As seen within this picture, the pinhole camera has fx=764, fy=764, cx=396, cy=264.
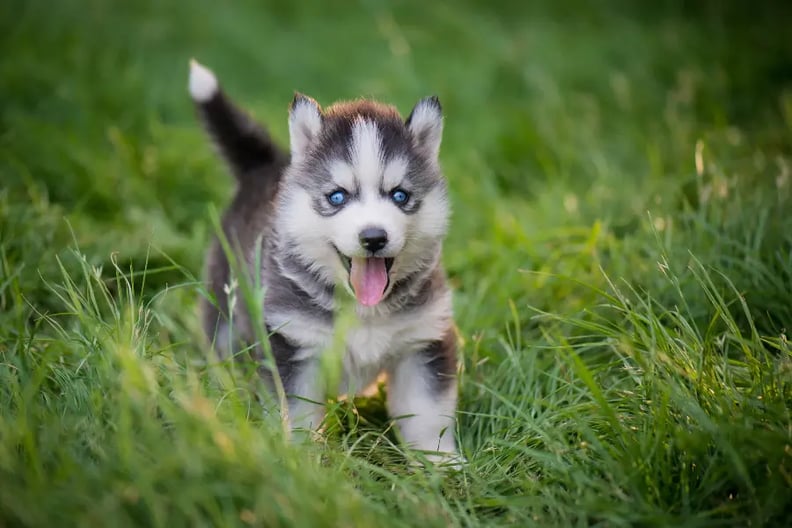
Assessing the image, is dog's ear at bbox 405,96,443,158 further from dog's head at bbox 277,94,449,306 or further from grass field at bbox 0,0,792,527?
grass field at bbox 0,0,792,527

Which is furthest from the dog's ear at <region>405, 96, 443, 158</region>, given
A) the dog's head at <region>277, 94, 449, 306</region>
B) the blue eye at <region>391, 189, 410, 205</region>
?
the blue eye at <region>391, 189, 410, 205</region>

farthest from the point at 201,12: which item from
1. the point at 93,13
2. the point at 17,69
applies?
the point at 17,69

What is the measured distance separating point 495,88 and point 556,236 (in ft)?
10.7

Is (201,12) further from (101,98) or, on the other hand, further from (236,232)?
(236,232)

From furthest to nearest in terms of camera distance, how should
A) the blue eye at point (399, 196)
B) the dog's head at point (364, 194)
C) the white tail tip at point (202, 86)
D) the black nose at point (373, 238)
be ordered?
the white tail tip at point (202, 86), the blue eye at point (399, 196), the dog's head at point (364, 194), the black nose at point (373, 238)

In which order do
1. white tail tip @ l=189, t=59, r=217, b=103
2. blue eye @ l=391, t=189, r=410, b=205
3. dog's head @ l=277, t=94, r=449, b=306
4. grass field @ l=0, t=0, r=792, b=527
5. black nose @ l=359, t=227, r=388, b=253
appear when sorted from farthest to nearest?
white tail tip @ l=189, t=59, r=217, b=103 < blue eye @ l=391, t=189, r=410, b=205 < dog's head @ l=277, t=94, r=449, b=306 < black nose @ l=359, t=227, r=388, b=253 < grass field @ l=0, t=0, r=792, b=527

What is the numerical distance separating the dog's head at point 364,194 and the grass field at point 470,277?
527mm

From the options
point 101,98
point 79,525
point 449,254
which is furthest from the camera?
point 101,98

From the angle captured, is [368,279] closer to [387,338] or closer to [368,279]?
[368,279]

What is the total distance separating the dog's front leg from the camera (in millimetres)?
3164

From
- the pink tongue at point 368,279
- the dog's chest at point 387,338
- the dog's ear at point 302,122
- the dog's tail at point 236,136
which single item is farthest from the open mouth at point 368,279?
the dog's tail at point 236,136

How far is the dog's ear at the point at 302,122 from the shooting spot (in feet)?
10.2

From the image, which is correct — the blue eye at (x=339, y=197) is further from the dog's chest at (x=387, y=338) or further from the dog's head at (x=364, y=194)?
the dog's chest at (x=387, y=338)

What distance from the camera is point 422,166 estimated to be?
3105 mm
